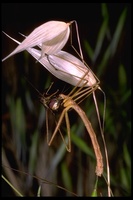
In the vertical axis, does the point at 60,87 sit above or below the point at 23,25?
below

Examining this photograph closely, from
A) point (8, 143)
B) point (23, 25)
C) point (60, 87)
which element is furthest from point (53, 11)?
point (60, 87)

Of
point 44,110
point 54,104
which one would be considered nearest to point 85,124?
point 54,104

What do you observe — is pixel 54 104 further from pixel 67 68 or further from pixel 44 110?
pixel 44 110

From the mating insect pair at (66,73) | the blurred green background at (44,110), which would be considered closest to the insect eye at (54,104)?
the mating insect pair at (66,73)

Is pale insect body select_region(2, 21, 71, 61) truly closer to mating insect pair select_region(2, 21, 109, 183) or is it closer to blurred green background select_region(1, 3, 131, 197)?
mating insect pair select_region(2, 21, 109, 183)

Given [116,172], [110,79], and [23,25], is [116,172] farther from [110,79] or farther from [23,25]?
[23,25]

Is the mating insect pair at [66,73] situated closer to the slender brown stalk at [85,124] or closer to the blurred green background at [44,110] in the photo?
the slender brown stalk at [85,124]
